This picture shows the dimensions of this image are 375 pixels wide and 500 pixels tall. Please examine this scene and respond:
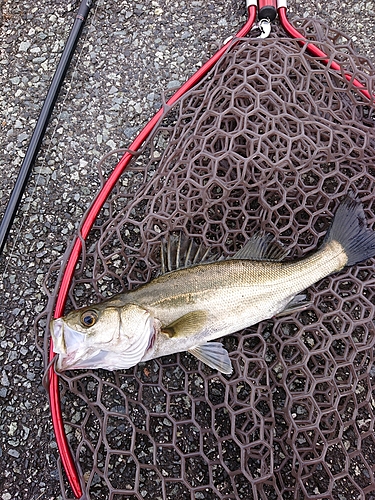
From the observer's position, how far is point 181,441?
2.31 metres

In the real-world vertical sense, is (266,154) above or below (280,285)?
above

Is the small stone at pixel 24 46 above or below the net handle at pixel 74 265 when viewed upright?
above

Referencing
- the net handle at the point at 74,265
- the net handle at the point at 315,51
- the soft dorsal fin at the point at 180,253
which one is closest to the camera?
the net handle at the point at 74,265

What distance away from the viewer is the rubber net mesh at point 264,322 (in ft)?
7.14

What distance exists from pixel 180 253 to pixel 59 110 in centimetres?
137

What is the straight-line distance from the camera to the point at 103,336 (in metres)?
1.91

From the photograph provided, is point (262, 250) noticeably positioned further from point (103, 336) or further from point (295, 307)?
point (103, 336)

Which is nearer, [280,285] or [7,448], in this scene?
[280,285]

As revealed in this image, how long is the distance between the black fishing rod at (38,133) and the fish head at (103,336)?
2.49 ft

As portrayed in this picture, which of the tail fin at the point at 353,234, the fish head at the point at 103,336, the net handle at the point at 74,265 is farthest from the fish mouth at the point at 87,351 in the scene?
the tail fin at the point at 353,234

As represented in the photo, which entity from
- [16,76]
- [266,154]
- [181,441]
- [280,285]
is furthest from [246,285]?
[16,76]

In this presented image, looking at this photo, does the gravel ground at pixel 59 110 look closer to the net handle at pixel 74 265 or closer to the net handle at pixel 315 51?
the net handle at pixel 74 265

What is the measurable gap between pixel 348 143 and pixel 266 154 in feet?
1.48

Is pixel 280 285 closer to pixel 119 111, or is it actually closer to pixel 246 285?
pixel 246 285
